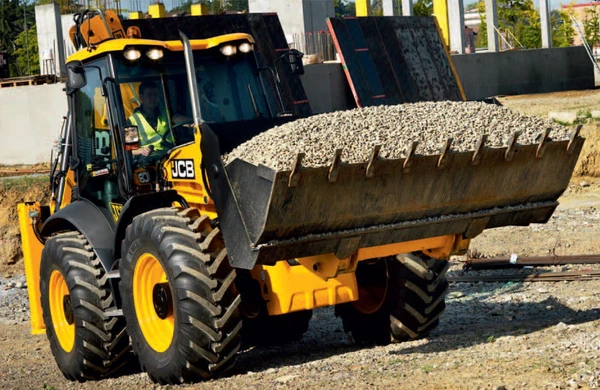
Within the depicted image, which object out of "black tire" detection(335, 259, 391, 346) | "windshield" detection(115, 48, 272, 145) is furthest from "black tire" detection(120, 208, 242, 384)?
"black tire" detection(335, 259, 391, 346)

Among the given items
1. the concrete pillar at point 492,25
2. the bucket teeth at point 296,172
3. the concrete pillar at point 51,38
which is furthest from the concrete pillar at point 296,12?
the bucket teeth at point 296,172

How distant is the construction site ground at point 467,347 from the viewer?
7.09 metres

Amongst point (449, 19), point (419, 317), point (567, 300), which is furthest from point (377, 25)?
point (419, 317)

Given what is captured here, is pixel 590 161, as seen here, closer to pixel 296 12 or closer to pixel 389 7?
pixel 296 12

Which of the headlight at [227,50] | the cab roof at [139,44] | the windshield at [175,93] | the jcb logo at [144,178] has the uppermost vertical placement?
the cab roof at [139,44]

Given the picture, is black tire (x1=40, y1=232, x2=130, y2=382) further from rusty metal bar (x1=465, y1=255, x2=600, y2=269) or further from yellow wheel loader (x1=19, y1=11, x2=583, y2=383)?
rusty metal bar (x1=465, y1=255, x2=600, y2=269)

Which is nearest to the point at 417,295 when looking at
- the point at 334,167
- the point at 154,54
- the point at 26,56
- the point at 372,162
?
the point at 372,162

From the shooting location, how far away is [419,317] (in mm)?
9305

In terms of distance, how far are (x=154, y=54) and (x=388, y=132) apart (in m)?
2.27

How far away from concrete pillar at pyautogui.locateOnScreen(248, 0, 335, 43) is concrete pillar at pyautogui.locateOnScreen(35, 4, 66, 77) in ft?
18.9

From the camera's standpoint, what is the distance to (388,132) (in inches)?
303

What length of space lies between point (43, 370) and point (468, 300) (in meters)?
4.87

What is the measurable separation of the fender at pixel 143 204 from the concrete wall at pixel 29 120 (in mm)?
16026

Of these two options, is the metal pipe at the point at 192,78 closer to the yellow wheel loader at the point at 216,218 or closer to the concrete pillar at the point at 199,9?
the yellow wheel loader at the point at 216,218
